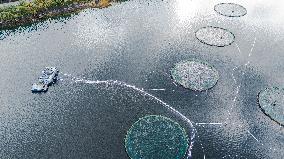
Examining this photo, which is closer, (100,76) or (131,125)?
(131,125)

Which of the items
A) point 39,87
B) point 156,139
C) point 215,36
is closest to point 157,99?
point 156,139

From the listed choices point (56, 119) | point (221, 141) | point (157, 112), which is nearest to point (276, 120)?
point (221, 141)

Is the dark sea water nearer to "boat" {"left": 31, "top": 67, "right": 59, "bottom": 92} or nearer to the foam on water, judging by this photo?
the foam on water

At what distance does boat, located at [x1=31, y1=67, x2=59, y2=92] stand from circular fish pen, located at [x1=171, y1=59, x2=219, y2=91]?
15907 millimetres

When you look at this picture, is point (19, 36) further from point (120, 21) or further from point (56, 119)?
point (56, 119)

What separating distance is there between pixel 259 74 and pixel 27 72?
31.6m

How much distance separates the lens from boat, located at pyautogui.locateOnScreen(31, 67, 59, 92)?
45.7 m

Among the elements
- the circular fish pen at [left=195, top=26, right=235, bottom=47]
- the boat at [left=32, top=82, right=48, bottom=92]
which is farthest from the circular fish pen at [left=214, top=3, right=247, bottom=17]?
the boat at [left=32, top=82, right=48, bottom=92]

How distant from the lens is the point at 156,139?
39.9 meters

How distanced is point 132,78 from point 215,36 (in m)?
16.3

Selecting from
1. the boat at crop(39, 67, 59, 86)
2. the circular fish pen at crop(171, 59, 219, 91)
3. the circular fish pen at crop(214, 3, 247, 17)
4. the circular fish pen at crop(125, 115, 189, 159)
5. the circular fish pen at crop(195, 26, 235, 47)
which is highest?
the circular fish pen at crop(214, 3, 247, 17)

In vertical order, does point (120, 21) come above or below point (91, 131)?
above

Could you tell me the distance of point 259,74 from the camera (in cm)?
4838

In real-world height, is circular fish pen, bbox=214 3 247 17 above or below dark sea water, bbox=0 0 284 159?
above
